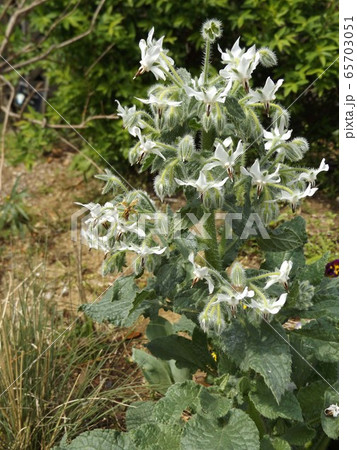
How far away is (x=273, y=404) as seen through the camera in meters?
2.11

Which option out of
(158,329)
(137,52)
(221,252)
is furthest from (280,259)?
(137,52)

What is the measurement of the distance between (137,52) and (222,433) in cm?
324

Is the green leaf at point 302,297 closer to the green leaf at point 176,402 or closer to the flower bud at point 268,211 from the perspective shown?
the flower bud at point 268,211

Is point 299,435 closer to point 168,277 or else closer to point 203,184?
point 168,277

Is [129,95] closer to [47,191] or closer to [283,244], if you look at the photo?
[47,191]

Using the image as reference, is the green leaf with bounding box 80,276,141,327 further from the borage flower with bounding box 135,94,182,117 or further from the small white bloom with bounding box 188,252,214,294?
the borage flower with bounding box 135,94,182,117

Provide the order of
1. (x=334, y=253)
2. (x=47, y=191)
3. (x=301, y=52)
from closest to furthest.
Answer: (x=334, y=253), (x=301, y=52), (x=47, y=191)

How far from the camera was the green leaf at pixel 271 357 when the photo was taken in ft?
6.47

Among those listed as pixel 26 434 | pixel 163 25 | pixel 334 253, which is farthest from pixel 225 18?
pixel 26 434

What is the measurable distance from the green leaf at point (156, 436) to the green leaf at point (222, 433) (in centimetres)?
12

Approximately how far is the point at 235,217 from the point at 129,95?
A: 270cm

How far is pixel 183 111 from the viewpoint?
2.05 m

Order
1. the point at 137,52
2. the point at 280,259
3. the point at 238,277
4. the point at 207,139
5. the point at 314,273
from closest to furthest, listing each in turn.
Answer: the point at 238,277, the point at 207,139, the point at 314,273, the point at 280,259, the point at 137,52

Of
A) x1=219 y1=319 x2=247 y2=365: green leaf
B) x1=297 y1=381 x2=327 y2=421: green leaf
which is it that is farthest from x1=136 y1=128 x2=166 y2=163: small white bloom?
x1=297 y1=381 x2=327 y2=421: green leaf
